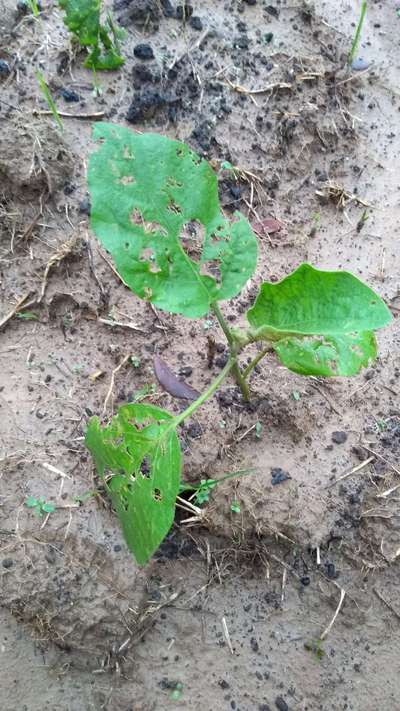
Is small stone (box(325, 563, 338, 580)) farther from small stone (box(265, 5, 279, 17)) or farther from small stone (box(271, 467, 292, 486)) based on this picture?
small stone (box(265, 5, 279, 17))

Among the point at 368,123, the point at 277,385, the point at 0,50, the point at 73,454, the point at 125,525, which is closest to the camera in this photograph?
the point at 125,525

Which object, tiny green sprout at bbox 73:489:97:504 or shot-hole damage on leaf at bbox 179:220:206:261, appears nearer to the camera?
tiny green sprout at bbox 73:489:97:504

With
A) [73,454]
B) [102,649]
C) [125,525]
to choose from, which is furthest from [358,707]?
[73,454]

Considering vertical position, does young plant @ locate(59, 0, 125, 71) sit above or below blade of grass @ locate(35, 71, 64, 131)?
above

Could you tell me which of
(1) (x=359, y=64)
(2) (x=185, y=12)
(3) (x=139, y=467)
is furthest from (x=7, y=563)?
(1) (x=359, y=64)

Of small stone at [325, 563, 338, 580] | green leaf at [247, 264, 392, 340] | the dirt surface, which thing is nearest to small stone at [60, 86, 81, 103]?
the dirt surface

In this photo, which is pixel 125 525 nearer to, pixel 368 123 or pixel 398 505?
pixel 398 505

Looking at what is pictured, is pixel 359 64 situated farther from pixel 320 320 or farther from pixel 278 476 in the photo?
pixel 278 476
